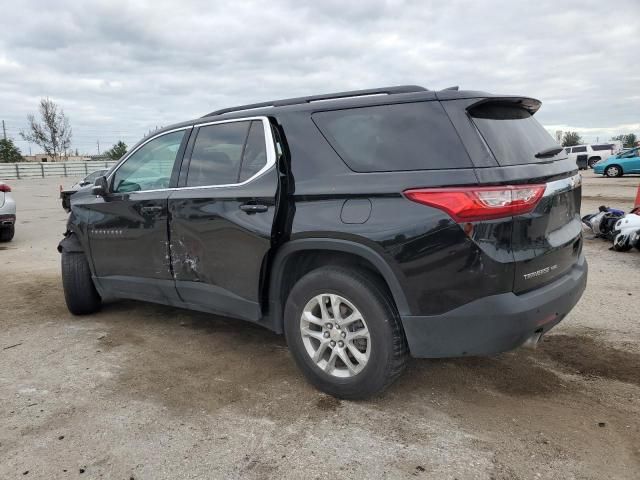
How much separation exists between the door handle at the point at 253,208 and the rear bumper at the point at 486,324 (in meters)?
1.18

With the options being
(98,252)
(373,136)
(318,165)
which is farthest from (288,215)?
(98,252)

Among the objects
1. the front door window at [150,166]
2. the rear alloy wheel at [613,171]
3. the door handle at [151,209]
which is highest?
the rear alloy wheel at [613,171]

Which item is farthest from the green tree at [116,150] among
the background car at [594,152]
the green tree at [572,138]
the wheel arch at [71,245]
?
the green tree at [572,138]

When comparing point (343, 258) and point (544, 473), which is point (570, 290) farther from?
point (343, 258)

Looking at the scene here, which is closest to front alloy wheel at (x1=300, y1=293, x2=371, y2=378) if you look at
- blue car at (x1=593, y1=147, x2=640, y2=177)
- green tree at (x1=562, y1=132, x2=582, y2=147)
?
blue car at (x1=593, y1=147, x2=640, y2=177)

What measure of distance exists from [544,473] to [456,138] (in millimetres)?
1711

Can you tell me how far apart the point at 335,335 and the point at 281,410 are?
558 millimetres

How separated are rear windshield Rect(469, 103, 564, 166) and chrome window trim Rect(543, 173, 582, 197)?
15 cm

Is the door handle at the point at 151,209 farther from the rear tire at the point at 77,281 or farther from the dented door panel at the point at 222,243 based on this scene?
the rear tire at the point at 77,281

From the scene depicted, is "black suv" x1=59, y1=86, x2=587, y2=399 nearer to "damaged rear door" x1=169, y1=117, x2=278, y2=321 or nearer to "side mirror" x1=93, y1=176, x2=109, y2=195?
"damaged rear door" x1=169, y1=117, x2=278, y2=321

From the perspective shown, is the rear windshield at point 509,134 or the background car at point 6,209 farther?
the background car at point 6,209

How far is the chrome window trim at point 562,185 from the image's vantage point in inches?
111

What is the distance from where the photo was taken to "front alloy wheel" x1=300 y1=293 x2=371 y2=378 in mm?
2992

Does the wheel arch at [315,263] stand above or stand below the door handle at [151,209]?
below
